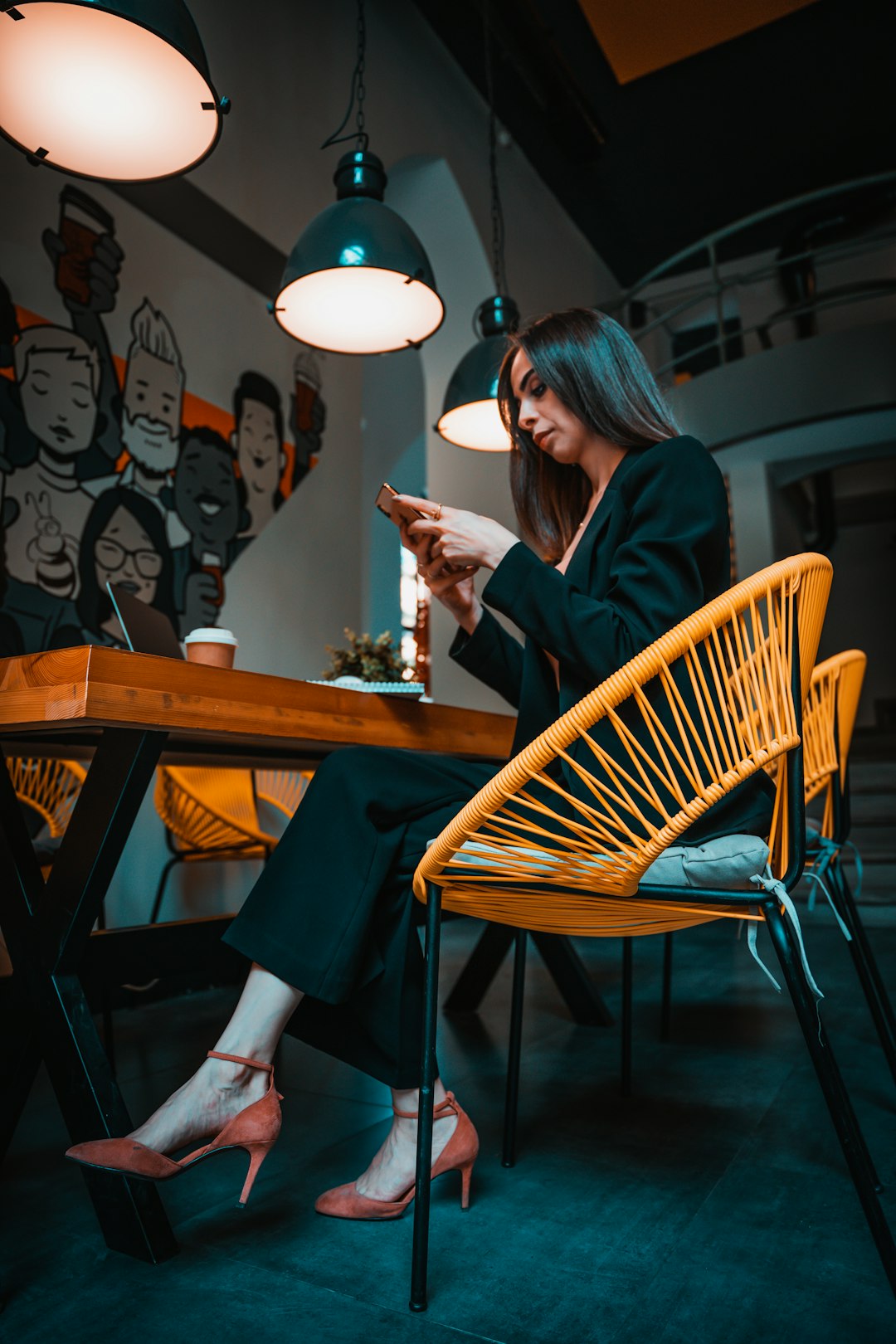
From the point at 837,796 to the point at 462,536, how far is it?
0.91 meters

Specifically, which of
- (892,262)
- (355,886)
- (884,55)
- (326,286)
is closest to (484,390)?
(326,286)

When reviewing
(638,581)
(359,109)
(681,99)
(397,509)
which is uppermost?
(681,99)

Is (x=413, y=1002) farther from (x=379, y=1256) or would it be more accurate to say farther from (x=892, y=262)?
(x=892, y=262)

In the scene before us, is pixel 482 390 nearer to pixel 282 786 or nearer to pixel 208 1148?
pixel 282 786

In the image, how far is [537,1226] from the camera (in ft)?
3.51

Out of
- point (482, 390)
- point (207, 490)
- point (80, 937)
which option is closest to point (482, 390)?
point (482, 390)

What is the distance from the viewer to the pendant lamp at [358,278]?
2180mm

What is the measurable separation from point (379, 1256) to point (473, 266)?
16.4ft

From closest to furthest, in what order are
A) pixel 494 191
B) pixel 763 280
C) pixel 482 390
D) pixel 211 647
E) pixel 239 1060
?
1. pixel 239 1060
2. pixel 211 647
3. pixel 482 390
4. pixel 494 191
5. pixel 763 280

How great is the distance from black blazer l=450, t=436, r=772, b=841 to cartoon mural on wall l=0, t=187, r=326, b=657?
2112 mm

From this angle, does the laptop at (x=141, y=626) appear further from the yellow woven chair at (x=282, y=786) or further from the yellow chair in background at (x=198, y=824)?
the yellow woven chair at (x=282, y=786)

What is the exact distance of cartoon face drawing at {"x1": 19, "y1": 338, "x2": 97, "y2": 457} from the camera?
3008mm

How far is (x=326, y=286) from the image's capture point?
2303 mm

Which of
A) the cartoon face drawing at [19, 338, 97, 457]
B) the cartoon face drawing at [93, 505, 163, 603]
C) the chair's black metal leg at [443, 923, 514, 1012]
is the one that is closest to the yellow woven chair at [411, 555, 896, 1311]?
the chair's black metal leg at [443, 923, 514, 1012]
